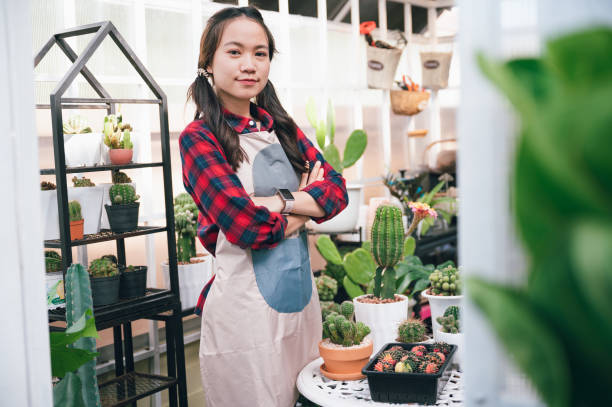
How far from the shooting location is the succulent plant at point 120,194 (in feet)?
8.37

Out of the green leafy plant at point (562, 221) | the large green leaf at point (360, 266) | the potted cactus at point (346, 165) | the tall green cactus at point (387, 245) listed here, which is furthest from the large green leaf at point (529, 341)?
the potted cactus at point (346, 165)

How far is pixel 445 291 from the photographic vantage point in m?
2.06

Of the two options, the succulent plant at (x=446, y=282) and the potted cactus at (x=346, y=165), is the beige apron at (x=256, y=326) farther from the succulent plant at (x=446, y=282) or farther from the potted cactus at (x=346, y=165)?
the potted cactus at (x=346, y=165)

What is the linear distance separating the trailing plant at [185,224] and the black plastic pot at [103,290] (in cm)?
65

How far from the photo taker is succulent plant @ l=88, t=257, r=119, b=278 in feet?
8.03

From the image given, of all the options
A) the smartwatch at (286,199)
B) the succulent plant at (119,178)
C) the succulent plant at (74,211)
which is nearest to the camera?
the smartwatch at (286,199)

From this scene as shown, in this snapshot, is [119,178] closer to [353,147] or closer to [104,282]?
[104,282]

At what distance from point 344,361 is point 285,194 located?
53 cm

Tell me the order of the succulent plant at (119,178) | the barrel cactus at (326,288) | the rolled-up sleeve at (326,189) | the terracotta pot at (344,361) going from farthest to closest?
1. the barrel cactus at (326,288)
2. the succulent plant at (119,178)
3. the rolled-up sleeve at (326,189)
4. the terracotta pot at (344,361)

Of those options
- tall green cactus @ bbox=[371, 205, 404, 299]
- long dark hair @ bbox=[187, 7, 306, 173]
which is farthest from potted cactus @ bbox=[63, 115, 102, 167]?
tall green cactus @ bbox=[371, 205, 404, 299]

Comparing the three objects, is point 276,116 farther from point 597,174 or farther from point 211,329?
point 597,174

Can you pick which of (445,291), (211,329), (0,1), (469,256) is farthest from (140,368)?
(469,256)

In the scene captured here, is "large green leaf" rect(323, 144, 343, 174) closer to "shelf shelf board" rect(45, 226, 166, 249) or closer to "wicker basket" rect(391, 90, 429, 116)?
"shelf shelf board" rect(45, 226, 166, 249)

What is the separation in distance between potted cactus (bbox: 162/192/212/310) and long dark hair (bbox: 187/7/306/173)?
3.49ft
